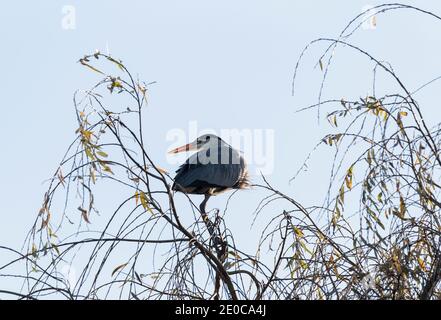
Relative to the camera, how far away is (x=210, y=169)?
9914 mm

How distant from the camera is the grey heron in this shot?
31.6 ft

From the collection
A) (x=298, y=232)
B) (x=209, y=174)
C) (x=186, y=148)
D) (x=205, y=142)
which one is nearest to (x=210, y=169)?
(x=209, y=174)

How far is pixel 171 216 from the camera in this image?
14.0 feet

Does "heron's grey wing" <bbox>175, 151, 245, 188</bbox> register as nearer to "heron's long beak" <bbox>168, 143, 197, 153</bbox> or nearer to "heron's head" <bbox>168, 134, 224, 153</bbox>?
"heron's long beak" <bbox>168, 143, 197, 153</bbox>

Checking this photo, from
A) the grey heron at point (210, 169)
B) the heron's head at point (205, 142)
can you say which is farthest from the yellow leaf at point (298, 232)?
the heron's head at point (205, 142)

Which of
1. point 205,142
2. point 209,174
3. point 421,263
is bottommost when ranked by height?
point 421,263

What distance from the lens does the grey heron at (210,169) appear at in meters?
9.62

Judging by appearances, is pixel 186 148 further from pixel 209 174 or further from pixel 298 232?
pixel 298 232

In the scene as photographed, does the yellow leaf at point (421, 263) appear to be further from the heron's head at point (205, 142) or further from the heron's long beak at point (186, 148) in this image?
the heron's head at point (205, 142)

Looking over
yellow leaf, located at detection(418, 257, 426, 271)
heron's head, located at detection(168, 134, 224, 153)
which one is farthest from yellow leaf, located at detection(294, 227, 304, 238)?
heron's head, located at detection(168, 134, 224, 153)

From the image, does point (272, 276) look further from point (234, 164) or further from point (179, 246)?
point (234, 164)

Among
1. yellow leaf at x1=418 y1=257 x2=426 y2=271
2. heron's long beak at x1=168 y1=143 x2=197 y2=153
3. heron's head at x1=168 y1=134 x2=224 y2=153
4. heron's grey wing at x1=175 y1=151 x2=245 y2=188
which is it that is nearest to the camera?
yellow leaf at x1=418 y1=257 x2=426 y2=271
